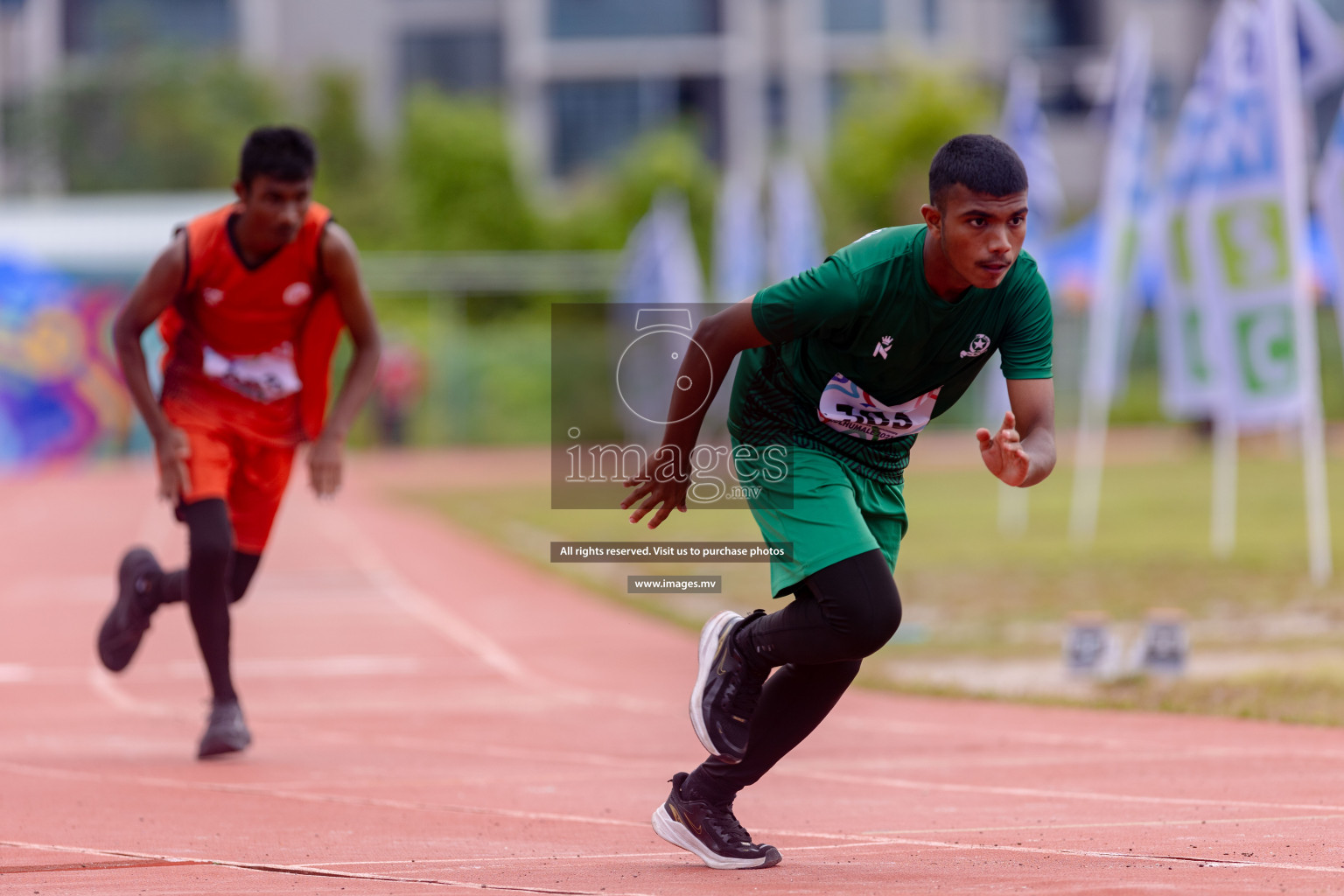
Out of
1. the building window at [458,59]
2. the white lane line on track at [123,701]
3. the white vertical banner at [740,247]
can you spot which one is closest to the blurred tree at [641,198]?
the building window at [458,59]

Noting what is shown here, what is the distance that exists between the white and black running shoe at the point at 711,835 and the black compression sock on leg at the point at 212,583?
7.83ft

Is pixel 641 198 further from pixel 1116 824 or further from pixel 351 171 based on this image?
pixel 1116 824

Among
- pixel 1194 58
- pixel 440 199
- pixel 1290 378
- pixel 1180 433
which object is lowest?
pixel 1180 433

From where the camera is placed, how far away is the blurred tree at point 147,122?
48.1 m

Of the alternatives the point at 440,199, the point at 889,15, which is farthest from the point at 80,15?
the point at 889,15

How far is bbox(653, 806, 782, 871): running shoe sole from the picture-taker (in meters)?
4.43

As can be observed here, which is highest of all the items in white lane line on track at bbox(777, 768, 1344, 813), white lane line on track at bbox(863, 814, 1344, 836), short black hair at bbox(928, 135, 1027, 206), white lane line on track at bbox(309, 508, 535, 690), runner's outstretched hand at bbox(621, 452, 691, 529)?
short black hair at bbox(928, 135, 1027, 206)

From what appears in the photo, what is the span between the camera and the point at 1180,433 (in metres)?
36.1

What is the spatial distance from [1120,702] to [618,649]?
11.9 feet

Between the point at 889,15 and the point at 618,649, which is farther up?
the point at 889,15

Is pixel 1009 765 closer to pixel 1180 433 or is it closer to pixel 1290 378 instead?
pixel 1290 378

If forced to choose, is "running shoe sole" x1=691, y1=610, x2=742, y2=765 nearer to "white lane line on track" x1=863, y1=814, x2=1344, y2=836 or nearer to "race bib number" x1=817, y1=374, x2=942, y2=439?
"race bib number" x1=817, y1=374, x2=942, y2=439

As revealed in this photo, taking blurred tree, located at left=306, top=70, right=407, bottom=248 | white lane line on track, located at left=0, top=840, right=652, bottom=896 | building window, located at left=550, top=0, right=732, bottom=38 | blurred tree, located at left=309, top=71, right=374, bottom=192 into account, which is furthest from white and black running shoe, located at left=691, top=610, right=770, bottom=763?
A: building window, located at left=550, top=0, right=732, bottom=38

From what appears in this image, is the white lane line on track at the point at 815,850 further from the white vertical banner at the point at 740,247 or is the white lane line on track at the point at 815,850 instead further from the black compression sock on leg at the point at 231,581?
the white vertical banner at the point at 740,247
